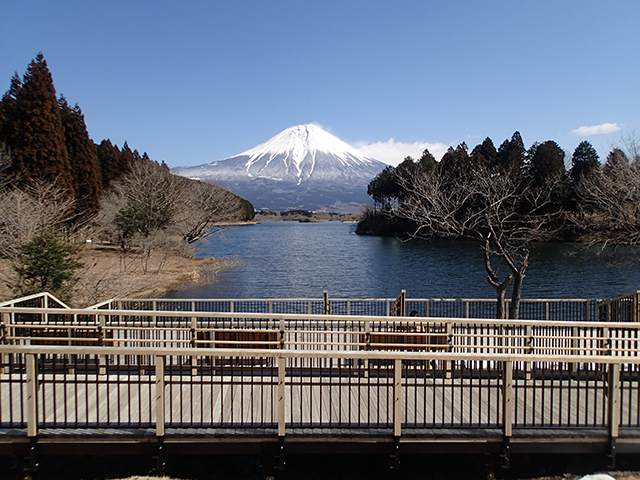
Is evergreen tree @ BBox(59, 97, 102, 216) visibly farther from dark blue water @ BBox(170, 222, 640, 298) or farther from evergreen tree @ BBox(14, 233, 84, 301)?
evergreen tree @ BBox(14, 233, 84, 301)

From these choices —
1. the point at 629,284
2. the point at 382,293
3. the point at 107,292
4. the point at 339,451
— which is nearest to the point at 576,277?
Answer: the point at 629,284

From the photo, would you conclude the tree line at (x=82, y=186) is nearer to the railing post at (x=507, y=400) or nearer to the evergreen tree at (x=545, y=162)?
the railing post at (x=507, y=400)

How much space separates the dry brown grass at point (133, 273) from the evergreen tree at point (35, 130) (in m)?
7.18

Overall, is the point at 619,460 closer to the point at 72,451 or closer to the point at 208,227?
the point at 72,451

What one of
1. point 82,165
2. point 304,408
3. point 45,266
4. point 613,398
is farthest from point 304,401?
point 82,165

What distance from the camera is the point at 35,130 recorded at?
114 feet

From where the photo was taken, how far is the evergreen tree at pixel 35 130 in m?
34.4

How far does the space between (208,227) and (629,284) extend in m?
34.2

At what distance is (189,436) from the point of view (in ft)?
16.3

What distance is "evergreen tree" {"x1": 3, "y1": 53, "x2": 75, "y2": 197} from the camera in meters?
34.4

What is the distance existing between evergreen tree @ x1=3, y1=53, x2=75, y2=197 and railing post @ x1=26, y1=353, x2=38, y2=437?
3371 cm

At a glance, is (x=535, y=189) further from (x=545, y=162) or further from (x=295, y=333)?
(x=295, y=333)

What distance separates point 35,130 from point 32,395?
3664 centimetres

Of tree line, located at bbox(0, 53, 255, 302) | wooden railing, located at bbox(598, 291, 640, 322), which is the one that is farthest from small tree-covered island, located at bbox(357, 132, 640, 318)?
tree line, located at bbox(0, 53, 255, 302)
